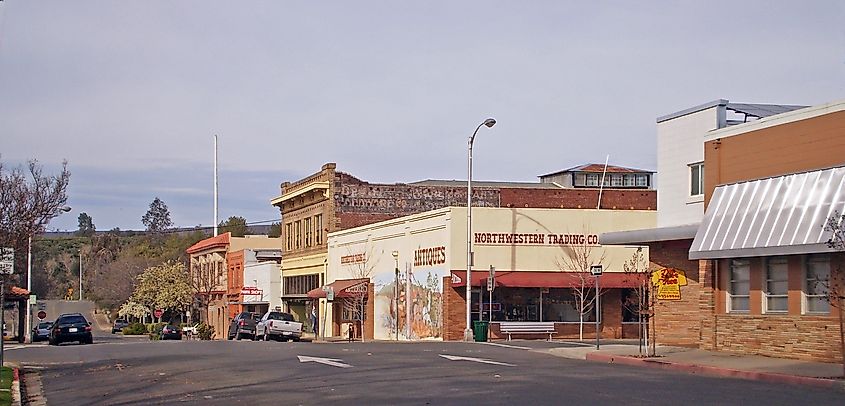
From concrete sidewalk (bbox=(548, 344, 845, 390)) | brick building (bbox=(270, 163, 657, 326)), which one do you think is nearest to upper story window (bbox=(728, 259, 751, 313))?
concrete sidewalk (bbox=(548, 344, 845, 390))

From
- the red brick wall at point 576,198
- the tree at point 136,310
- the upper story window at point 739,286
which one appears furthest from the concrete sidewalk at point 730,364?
the tree at point 136,310

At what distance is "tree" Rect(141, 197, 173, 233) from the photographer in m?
159

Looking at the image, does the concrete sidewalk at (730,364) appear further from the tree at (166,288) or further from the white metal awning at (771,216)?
the tree at (166,288)

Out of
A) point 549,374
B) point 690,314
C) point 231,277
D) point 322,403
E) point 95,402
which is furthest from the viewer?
point 231,277

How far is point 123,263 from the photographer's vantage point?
11750 centimetres

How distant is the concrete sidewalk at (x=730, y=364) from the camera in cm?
2198

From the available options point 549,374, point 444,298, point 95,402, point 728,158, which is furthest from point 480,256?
point 95,402

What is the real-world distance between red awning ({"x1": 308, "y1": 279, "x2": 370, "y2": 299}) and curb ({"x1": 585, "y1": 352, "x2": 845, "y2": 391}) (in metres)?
27.7

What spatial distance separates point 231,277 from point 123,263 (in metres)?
37.7

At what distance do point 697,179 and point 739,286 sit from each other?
14.5ft

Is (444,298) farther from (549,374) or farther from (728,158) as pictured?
(549,374)

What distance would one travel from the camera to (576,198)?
67375 millimetres

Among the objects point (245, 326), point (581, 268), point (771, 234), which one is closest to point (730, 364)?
point (771, 234)

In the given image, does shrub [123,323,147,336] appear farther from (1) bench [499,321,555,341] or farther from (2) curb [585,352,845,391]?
(2) curb [585,352,845,391]
